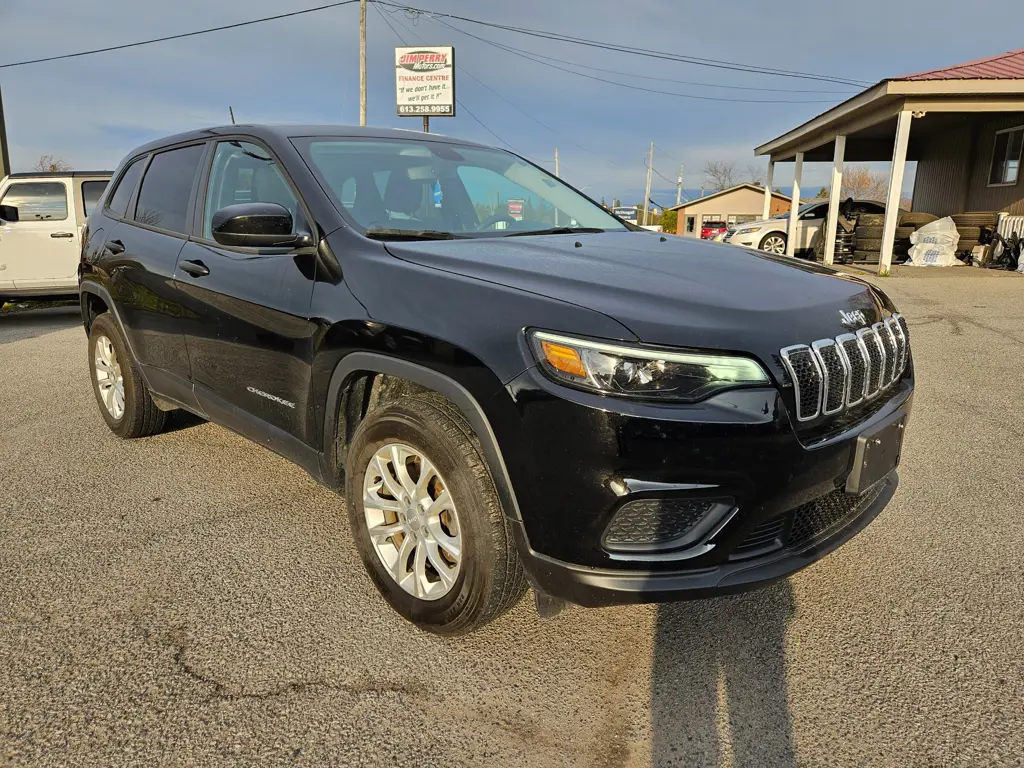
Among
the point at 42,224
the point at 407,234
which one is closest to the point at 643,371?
the point at 407,234

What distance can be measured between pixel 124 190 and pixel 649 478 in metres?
3.97

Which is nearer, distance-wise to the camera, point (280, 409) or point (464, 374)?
point (464, 374)

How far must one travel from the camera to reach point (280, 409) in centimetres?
293

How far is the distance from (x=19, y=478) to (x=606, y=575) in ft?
11.4

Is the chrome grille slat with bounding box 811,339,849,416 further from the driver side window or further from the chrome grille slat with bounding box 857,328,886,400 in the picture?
the driver side window

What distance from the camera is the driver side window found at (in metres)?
3.01

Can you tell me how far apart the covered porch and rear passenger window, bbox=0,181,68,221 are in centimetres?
1361

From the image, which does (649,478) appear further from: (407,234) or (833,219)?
(833,219)

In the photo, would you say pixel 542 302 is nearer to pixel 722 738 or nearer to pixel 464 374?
pixel 464 374

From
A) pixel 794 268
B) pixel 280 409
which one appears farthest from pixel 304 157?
pixel 794 268

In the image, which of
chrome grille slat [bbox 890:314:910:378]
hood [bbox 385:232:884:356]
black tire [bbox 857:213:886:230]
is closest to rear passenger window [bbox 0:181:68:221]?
hood [bbox 385:232:884:356]

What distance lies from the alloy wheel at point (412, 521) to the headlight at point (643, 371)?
597 millimetres

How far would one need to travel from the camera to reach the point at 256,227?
270cm

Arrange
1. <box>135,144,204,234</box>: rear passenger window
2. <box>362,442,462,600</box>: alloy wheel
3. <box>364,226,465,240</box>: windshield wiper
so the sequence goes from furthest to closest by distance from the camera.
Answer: <box>135,144,204,234</box>: rear passenger window → <box>364,226,465,240</box>: windshield wiper → <box>362,442,462,600</box>: alloy wheel
